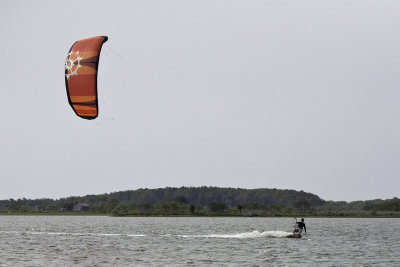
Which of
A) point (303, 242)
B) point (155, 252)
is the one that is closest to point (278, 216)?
point (303, 242)

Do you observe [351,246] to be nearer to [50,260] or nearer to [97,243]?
[97,243]

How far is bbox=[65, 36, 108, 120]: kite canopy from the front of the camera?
44.6 m

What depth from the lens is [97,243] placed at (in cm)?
6166

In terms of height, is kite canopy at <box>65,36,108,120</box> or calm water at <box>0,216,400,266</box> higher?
kite canopy at <box>65,36,108,120</box>

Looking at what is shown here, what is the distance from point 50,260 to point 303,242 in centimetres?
2699

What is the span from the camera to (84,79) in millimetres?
44562

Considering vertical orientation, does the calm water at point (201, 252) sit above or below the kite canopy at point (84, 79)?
below

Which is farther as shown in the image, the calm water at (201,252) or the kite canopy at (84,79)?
the calm water at (201,252)

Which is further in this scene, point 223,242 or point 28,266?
point 223,242

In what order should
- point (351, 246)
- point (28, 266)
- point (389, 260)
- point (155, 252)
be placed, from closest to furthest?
1. point (28, 266)
2. point (389, 260)
3. point (155, 252)
4. point (351, 246)

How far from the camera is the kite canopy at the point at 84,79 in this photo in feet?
146

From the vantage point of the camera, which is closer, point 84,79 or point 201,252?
point 84,79

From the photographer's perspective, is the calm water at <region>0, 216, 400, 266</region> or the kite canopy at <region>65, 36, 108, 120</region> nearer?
the kite canopy at <region>65, 36, 108, 120</region>

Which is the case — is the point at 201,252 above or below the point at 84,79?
below
